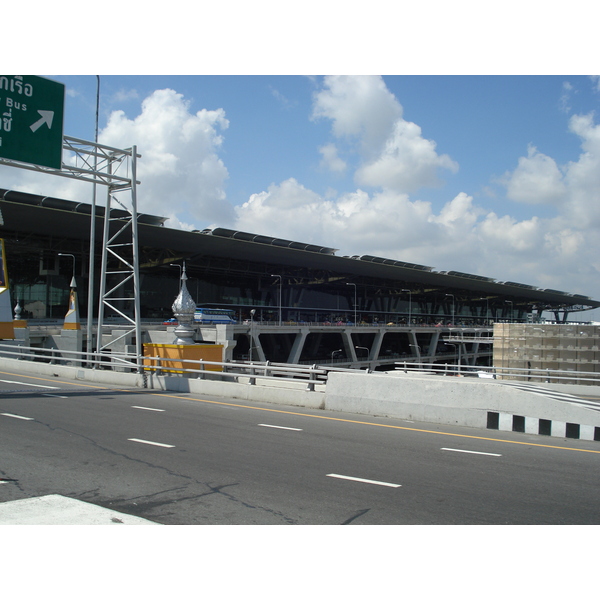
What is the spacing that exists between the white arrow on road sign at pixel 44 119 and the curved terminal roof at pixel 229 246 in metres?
26.0

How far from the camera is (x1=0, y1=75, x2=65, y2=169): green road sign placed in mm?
17484

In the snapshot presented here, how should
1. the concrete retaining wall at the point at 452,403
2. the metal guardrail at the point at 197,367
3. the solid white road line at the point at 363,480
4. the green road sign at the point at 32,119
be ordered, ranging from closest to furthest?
the solid white road line at the point at 363,480 < the concrete retaining wall at the point at 452,403 < the green road sign at the point at 32,119 < the metal guardrail at the point at 197,367

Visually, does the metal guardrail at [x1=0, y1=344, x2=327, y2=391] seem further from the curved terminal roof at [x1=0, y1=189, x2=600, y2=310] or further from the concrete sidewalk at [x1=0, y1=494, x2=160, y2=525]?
the curved terminal roof at [x1=0, y1=189, x2=600, y2=310]

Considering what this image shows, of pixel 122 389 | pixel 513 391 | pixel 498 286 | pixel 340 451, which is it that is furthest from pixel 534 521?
pixel 498 286

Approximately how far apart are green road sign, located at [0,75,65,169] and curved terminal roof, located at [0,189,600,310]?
25.9 metres

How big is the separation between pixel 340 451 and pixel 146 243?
2462 inches

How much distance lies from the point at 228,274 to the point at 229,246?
51.8 ft

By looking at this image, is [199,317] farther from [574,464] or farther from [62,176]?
[574,464]

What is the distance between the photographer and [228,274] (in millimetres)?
87562

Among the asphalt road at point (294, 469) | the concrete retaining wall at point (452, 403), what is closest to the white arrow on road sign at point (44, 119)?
the asphalt road at point (294, 469)

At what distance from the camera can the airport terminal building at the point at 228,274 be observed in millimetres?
62606

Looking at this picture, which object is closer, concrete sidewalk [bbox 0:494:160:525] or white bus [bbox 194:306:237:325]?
concrete sidewalk [bbox 0:494:160:525]

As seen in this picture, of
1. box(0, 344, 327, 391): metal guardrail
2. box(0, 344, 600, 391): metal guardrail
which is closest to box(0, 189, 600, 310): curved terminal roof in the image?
box(0, 344, 600, 391): metal guardrail

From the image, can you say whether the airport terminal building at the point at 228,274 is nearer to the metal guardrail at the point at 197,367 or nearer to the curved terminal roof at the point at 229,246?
the curved terminal roof at the point at 229,246
